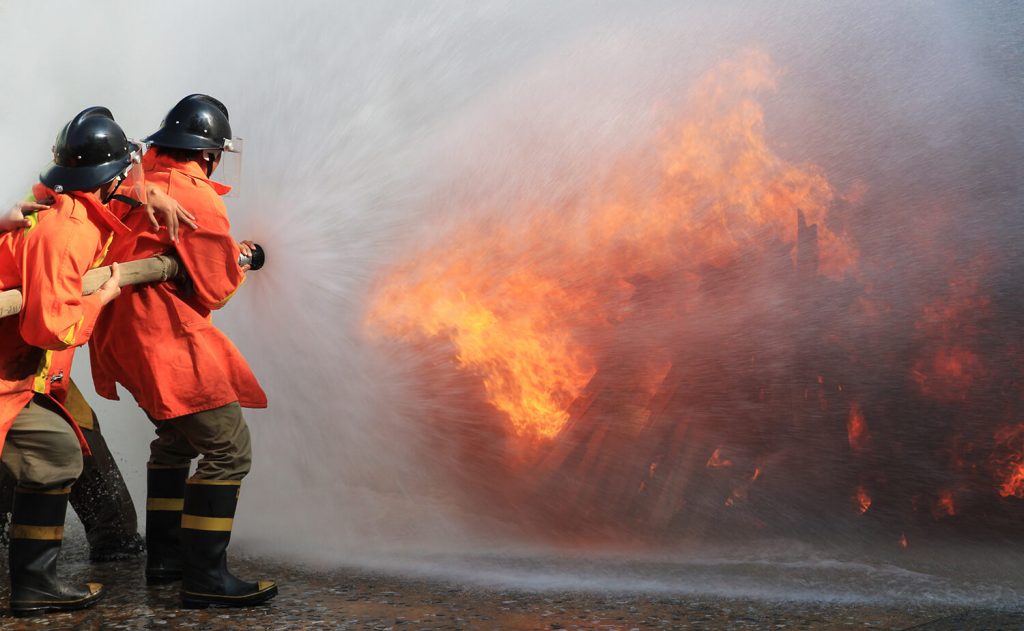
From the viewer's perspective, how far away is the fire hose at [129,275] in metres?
2.80

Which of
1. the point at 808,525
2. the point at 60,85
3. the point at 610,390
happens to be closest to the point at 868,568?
the point at 808,525

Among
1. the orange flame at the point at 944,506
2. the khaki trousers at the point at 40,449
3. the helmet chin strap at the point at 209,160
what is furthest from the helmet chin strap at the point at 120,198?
the orange flame at the point at 944,506

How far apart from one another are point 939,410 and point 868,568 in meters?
0.68

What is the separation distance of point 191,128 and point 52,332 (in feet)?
3.23

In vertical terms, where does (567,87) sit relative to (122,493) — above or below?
above

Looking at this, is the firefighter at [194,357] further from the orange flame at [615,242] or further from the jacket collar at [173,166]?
the orange flame at [615,242]

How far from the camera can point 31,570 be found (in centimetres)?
318

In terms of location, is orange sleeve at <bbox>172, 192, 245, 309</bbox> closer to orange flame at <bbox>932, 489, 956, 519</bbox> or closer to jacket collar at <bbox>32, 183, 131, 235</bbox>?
jacket collar at <bbox>32, 183, 131, 235</bbox>

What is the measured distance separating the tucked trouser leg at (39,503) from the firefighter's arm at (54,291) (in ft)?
1.27

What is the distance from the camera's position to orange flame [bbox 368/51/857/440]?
3900mm

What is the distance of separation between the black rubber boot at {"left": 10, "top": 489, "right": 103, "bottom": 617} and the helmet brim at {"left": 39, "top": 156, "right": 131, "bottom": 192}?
96 cm

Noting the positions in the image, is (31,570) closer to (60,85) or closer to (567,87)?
(567,87)

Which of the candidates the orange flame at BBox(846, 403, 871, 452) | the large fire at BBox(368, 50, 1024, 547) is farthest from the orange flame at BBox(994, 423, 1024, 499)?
the orange flame at BBox(846, 403, 871, 452)

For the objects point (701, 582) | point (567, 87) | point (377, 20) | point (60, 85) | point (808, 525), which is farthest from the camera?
point (60, 85)
